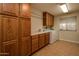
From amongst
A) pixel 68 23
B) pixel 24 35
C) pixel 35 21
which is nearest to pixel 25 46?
pixel 24 35

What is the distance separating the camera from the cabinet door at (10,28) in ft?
6.34

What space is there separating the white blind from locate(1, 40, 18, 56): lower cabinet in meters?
4.38

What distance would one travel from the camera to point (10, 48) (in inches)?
83.0

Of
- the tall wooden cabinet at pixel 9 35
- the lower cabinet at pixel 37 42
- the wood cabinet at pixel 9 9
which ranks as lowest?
the lower cabinet at pixel 37 42

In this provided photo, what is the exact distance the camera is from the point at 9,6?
6.66 feet

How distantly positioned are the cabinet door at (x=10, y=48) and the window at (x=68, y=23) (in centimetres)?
438

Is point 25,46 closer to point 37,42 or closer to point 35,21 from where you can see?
point 37,42

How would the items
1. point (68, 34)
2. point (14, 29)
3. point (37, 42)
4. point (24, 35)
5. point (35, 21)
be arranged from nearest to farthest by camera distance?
point (14, 29), point (24, 35), point (37, 42), point (35, 21), point (68, 34)

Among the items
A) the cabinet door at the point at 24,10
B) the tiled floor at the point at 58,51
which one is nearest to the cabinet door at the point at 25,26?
the cabinet door at the point at 24,10

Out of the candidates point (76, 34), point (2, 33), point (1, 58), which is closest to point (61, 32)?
point (76, 34)

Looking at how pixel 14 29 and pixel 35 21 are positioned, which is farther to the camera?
pixel 35 21

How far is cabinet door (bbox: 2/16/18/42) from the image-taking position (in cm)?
193

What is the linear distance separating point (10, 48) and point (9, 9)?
2.94ft

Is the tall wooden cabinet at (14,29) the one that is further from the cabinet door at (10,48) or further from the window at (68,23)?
Result: the window at (68,23)
